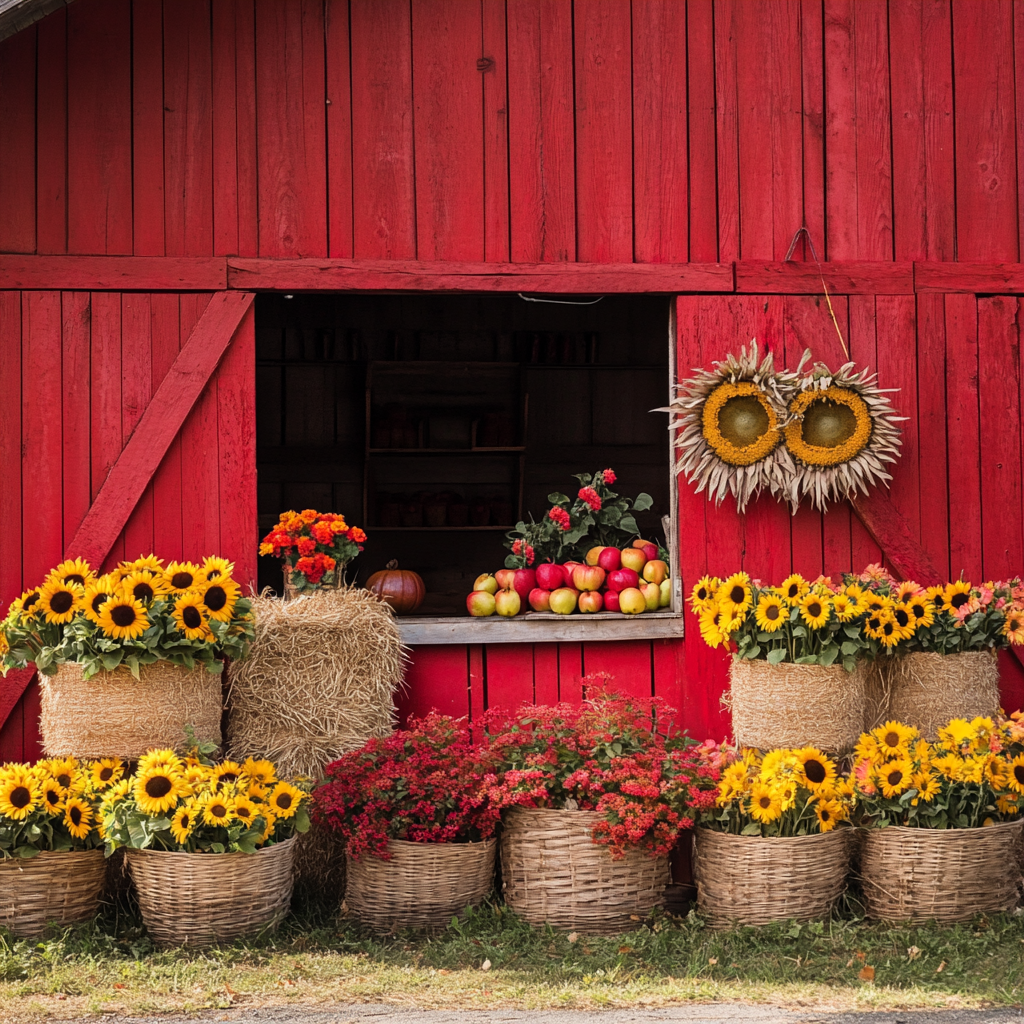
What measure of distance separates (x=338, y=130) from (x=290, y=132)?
0.66 feet

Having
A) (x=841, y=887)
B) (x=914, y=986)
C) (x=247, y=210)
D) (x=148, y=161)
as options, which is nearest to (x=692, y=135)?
(x=247, y=210)

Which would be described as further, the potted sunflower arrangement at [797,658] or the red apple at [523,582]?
the red apple at [523,582]

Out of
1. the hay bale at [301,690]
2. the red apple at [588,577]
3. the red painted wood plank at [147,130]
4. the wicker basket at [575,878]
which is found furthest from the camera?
the red apple at [588,577]

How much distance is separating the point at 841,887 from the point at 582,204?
2.96 m

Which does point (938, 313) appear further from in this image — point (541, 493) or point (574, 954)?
point (541, 493)

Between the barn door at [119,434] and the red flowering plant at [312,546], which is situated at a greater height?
the barn door at [119,434]

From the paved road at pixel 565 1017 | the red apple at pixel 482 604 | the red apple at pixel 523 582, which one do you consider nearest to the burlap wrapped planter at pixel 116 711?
the paved road at pixel 565 1017

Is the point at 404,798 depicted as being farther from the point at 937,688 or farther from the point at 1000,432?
the point at 1000,432

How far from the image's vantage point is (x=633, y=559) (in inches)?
212

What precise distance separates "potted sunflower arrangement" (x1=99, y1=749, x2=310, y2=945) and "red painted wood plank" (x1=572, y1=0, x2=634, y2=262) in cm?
265

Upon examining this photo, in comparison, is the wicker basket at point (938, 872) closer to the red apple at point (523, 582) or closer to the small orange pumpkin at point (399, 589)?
the red apple at point (523, 582)

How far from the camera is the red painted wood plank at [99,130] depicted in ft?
16.3

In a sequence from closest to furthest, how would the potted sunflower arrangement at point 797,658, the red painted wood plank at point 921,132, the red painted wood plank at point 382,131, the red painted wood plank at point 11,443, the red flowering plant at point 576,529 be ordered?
the potted sunflower arrangement at point 797,658, the red painted wood plank at point 11,443, the red painted wood plank at point 382,131, the red painted wood plank at point 921,132, the red flowering plant at point 576,529

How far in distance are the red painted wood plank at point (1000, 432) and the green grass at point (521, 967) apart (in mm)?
1648
